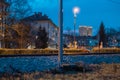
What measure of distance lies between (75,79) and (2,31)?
2055 inches

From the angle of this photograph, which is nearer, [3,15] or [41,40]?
[3,15]

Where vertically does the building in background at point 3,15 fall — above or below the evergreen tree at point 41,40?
above

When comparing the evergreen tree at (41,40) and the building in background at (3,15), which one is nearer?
the building in background at (3,15)

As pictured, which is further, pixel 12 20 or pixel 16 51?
pixel 12 20

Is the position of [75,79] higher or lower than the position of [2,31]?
lower

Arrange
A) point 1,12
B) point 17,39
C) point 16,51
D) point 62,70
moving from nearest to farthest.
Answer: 1. point 62,70
2. point 16,51
3. point 1,12
4. point 17,39

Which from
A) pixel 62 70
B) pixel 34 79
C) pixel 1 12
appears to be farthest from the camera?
pixel 1 12

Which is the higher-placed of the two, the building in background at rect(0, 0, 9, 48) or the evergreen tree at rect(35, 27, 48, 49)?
the building in background at rect(0, 0, 9, 48)

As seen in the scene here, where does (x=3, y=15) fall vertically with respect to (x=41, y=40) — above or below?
above

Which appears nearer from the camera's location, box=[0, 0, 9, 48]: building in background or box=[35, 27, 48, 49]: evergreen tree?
box=[0, 0, 9, 48]: building in background

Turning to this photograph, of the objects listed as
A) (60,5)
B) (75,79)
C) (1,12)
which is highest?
(1,12)

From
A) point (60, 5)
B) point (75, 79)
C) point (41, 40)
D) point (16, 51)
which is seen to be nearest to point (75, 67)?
point (60, 5)

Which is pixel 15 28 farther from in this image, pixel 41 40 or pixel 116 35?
pixel 116 35

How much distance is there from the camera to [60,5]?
21984 millimetres
